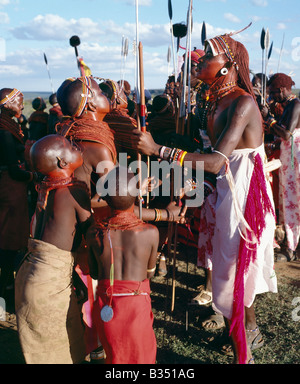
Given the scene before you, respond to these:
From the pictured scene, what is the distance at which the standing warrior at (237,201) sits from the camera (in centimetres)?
290

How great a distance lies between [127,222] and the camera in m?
2.59

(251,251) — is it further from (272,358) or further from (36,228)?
(36,228)

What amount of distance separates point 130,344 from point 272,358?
1457 mm

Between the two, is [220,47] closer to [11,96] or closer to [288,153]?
[11,96]

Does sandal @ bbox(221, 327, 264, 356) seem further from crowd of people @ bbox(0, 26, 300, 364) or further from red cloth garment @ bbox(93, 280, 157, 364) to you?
red cloth garment @ bbox(93, 280, 157, 364)

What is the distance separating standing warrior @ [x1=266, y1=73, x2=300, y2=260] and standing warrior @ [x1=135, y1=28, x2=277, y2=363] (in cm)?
262

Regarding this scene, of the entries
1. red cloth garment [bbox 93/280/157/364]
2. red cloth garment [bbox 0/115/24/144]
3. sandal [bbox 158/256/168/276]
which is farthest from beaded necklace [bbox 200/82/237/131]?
sandal [bbox 158/256/168/276]

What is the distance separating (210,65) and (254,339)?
8.09ft

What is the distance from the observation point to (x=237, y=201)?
116 inches

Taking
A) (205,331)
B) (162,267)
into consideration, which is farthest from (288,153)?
(205,331)

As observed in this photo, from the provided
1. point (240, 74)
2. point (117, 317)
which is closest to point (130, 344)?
point (117, 317)

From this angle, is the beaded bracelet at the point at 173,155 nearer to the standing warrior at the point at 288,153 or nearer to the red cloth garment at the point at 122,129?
the red cloth garment at the point at 122,129

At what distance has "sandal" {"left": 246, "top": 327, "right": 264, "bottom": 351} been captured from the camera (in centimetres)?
333
